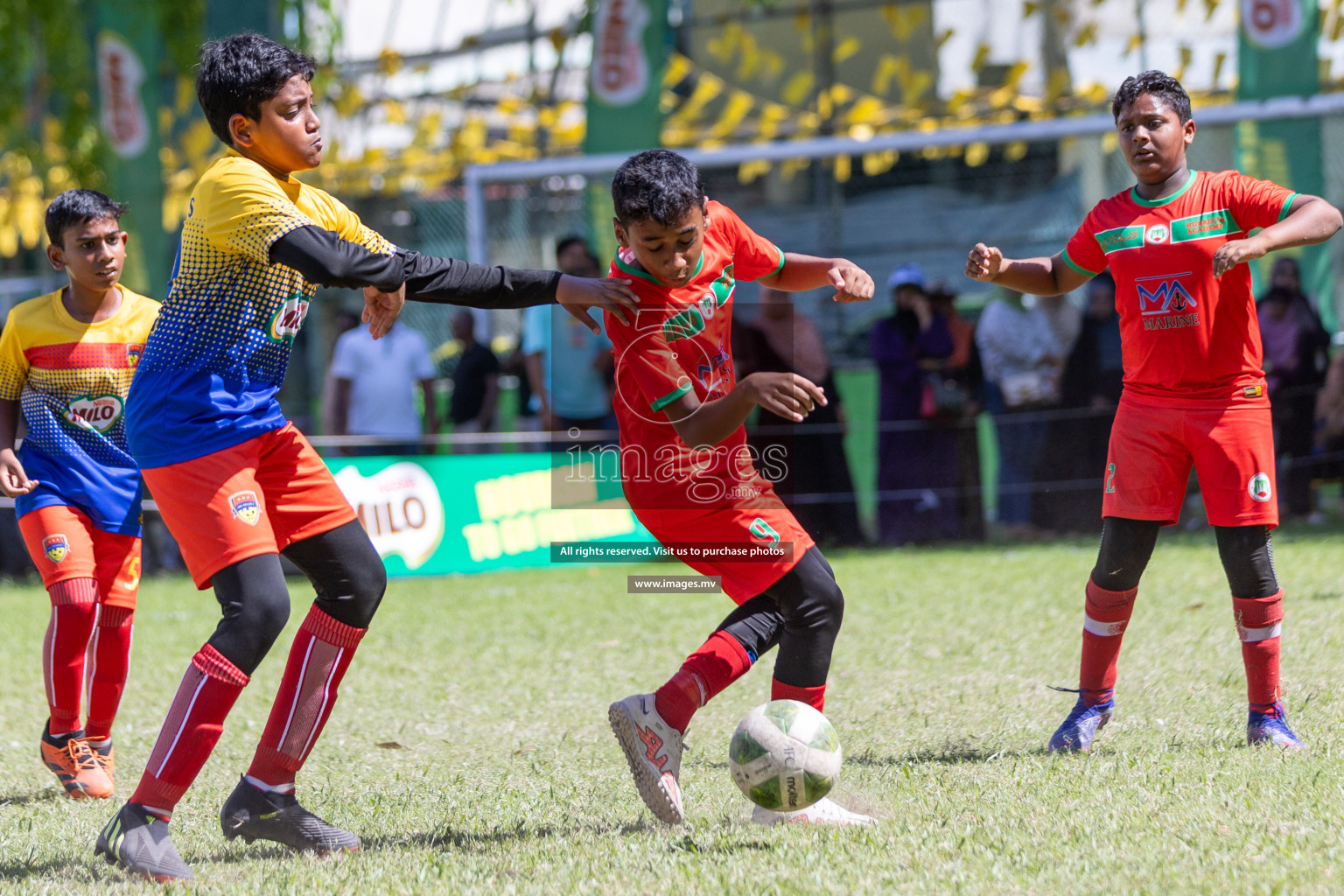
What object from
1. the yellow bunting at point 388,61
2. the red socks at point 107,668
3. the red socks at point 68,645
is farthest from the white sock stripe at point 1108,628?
the yellow bunting at point 388,61

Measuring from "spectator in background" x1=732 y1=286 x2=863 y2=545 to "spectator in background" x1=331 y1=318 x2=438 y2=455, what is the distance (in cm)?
285

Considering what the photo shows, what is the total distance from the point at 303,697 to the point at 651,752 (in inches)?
39.9

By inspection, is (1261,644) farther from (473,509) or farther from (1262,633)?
(473,509)

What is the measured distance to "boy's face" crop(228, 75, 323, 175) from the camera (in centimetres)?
369

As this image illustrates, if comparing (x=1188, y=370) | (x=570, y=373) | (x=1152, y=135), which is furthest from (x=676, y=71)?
(x=1188, y=370)

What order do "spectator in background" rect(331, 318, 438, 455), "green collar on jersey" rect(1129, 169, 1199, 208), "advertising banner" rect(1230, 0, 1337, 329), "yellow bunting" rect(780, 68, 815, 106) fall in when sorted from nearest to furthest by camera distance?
"green collar on jersey" rect(1129, 169, 1199, 208)
"spectator in background" rect(331, 318, 438, 455)
"advertising banner" rect(1230, 0, 1337, 329)
"yellow bunting" rect(780, 68, 815, 106)

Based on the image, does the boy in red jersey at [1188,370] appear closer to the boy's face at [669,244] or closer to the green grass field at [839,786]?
the green grass field at [839,786]

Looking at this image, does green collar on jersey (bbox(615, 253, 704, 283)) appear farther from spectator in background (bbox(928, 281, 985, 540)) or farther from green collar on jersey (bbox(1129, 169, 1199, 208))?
spectator in background (bbox(928, 281, 985, 540))

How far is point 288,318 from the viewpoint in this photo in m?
3.86

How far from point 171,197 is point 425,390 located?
4.53 metres

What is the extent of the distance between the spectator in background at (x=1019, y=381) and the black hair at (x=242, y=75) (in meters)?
8.52

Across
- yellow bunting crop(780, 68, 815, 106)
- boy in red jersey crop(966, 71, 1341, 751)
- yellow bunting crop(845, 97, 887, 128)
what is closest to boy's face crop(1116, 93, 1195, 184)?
boy in red jersey crop(966, 71, 1341, 751)

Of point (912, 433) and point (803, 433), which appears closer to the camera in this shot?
point (803, 433)

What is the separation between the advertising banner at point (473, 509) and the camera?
10.5 metres
